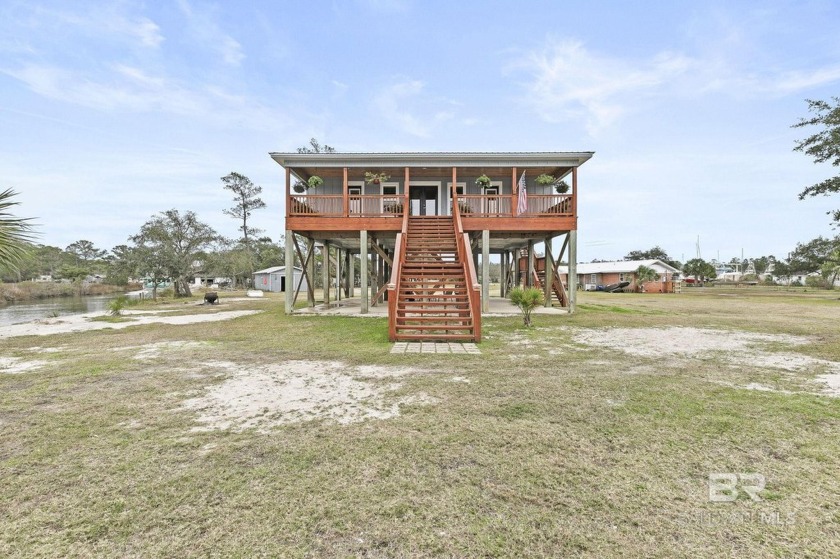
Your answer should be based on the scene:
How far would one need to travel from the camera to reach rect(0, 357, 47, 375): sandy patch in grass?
225 inches

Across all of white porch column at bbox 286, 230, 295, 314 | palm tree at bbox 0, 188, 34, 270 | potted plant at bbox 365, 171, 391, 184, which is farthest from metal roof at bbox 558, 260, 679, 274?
palm tree at bbox 0, 188, 34, 270

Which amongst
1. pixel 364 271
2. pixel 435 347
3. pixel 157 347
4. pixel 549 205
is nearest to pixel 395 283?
pixel 435 347

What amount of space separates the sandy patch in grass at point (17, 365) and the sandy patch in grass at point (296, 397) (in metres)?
2.93

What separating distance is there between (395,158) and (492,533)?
13.1m

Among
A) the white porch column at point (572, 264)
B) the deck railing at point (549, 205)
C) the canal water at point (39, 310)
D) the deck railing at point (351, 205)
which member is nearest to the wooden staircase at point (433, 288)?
the deck railing at point (351, 205)

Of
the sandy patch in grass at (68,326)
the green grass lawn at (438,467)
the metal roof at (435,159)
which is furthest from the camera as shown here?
the metal roof at (435,159)

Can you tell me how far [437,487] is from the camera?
253 centimetres

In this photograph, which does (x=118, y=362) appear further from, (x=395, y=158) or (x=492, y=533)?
(x=395, y=158)

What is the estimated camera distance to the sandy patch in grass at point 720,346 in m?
5.80

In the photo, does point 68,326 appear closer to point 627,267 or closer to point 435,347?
point 435,347

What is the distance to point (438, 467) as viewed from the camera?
2807 millimetres

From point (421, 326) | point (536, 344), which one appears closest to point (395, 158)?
point (421, 326)
